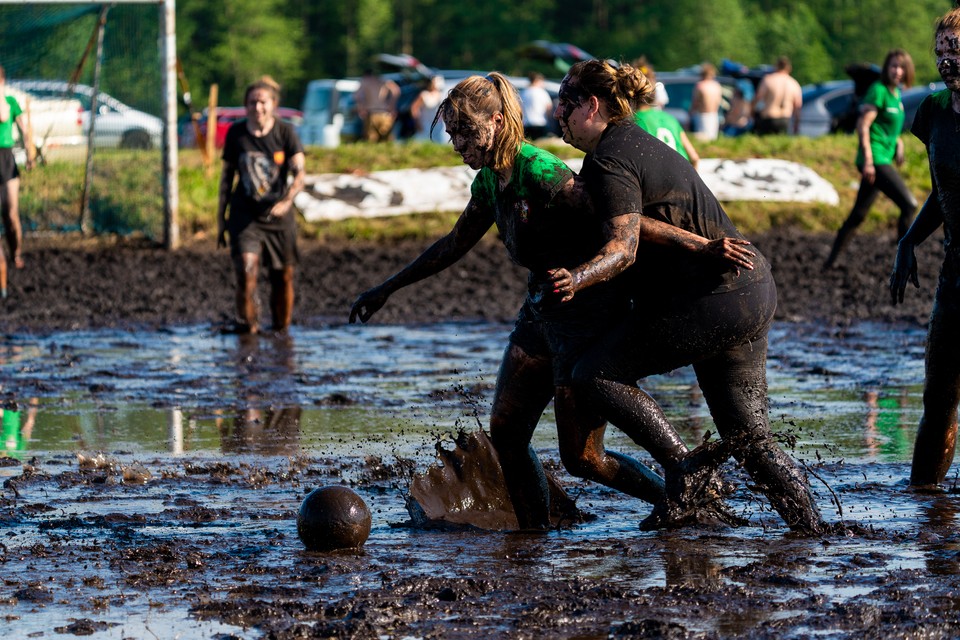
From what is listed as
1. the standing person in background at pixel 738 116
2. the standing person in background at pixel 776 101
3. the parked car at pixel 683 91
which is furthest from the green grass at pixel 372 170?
the parked car at pixel 683 91

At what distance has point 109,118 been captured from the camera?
57.7ft

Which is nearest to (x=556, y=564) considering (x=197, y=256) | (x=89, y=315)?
(x=89, y=315)

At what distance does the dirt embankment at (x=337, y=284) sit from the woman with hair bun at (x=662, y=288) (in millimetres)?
7709

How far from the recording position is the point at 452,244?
5.99 metres

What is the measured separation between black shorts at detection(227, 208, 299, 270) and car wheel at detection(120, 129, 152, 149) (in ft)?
18.9

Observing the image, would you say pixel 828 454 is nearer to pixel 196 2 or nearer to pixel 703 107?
pixel 703 107

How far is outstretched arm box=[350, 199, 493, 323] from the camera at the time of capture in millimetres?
5887

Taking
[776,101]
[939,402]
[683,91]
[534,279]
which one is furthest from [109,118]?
[683,91]

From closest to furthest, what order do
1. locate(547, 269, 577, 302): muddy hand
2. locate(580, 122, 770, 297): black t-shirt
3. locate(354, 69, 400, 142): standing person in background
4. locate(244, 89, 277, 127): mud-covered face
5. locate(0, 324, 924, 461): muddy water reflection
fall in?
locate(547, 269, 577, 302): muddy hand, locate(580, 122, 770, 297): black t-shirt, locate(0, 324, 924, 461): muddy water reflection, locate(244, 89, 277, 127): mud-covered face, locate(354, 69, 400, 142): standing person in background

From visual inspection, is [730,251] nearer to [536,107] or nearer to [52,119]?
[52,119]

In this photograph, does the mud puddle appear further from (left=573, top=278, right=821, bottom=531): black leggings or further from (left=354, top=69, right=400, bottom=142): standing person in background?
(left=354, top=69, right=400, bottom=142): standing person in background

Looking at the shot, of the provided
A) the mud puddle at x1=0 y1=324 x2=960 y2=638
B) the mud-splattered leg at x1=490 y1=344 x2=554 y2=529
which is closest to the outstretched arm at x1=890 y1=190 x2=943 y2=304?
the mud puddle at x1=0 y1=324 x2=960 y2=638

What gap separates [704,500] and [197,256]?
1185 centimetres

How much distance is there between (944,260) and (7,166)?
1018 cm
